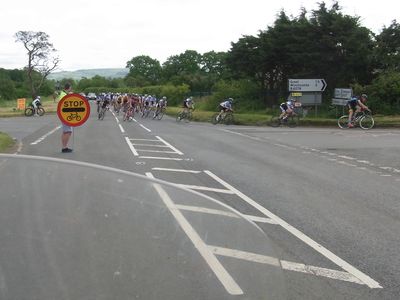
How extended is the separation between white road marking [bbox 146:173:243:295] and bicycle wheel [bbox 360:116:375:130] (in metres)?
25.8

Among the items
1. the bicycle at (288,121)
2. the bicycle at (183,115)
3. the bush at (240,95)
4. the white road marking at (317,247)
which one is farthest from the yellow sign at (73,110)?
the bush at (240,95)

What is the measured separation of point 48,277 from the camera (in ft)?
7.61

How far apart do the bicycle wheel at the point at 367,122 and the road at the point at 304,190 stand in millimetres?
7587

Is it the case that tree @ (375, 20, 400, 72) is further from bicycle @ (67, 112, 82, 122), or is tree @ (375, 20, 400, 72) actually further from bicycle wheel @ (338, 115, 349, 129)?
bicycle @ (67, 112, 82, 122)

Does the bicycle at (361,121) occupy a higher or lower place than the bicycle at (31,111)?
higher

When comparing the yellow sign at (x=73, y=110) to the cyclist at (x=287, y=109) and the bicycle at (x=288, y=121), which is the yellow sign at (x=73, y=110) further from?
the bicycle at (x=288, y=121)

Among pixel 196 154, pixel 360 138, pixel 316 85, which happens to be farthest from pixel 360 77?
pixel 196 154

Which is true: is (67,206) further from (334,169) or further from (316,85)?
(316,85)

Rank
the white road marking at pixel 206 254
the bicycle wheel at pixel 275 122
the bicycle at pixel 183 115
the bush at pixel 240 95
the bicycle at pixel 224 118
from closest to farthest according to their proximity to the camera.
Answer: the white road marking at pixel 206 254 < the bicycle wheel at pixel 275 122 < the bicycle at pixel 224 118 < the bicycle at pixel 183 115 < the bush at pixel 240 95

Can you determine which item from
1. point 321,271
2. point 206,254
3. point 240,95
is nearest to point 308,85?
point 240,95

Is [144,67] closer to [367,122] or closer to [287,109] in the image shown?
[287,109]

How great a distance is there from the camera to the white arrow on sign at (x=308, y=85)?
32.7m

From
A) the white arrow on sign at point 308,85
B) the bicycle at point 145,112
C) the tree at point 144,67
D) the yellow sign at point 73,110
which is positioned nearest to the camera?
the yellow sign at point 73,110

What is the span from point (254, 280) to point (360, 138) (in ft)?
63.2
